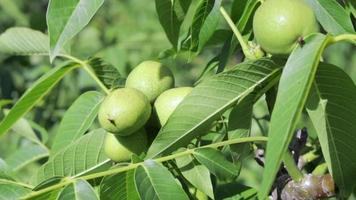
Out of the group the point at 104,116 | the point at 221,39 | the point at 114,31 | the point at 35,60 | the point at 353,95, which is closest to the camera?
the point at 353,95

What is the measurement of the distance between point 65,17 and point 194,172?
39 cm

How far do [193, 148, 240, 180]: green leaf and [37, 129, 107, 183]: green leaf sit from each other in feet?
0.78

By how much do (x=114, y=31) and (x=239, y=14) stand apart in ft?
7.47

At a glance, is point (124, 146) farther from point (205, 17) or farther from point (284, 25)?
point (284, 25)

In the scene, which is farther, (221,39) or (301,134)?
(221,39)

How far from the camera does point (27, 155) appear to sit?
7.11 feet

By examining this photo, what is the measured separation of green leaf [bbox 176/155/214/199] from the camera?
144 cm

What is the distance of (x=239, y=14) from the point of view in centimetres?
160

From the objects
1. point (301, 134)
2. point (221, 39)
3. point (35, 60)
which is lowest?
point (35, 60)

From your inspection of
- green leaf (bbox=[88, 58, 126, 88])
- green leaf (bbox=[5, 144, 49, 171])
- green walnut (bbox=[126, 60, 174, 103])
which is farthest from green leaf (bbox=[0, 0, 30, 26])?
green walnut (bbox=[126, 60, 174, 103])

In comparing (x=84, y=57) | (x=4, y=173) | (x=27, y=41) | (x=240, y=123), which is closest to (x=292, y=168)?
(x=240, y=123)

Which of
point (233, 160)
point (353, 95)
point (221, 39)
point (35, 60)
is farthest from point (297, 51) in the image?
point (35, 60)

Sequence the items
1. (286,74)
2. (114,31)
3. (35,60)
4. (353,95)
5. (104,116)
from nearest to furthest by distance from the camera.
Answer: (286,74) < (353,95) < (104,116) < (35,60) < (114,31)

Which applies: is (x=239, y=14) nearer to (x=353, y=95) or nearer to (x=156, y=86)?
(x=156, y=86)
